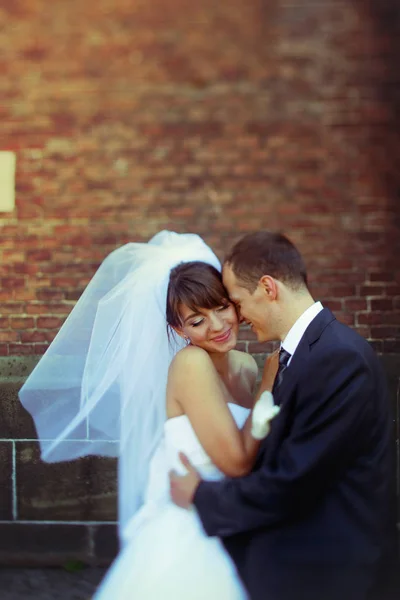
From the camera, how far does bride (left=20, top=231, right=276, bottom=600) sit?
2291 mm

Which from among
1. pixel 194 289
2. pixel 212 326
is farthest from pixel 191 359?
pixel 194 289

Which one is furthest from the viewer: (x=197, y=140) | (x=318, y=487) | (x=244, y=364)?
(x=197, y=140)

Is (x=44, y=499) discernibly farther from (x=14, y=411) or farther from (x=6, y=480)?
(x=14, y=411)

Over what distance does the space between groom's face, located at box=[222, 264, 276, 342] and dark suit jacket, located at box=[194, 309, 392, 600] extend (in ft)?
0.75

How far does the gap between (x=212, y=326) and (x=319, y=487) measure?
745mm

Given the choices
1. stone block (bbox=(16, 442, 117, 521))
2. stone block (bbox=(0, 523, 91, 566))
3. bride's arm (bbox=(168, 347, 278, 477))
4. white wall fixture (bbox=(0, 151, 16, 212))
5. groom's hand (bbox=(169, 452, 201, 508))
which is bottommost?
stone block (bbox=(0, 523, 91, 566))

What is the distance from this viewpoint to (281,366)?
7.66ft

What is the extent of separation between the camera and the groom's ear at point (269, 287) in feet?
7.48

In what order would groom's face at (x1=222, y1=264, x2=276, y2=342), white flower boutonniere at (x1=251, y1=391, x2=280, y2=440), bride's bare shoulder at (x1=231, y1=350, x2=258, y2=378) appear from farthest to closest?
bride's bare shoulder at (x1=231, y1=350, x2=258, y2=378), groom's face at (x1=222, y1=264, x2=276, y2=342), white flower boutonniere at (x1=251, y1=391, x2=280, y2=440)

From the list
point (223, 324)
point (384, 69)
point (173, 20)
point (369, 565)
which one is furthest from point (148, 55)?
point (369, 565)

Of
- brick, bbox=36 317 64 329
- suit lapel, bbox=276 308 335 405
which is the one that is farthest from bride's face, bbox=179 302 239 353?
brick, bbox=36 317 64 329

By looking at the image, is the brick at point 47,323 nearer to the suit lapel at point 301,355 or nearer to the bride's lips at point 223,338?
the bride's lips at point 223,338

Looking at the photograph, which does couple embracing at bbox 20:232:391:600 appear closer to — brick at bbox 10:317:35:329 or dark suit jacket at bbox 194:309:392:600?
Result: dark suit jacket at bbox 194:309:392:600

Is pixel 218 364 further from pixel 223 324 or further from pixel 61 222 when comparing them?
pixel 61 222
